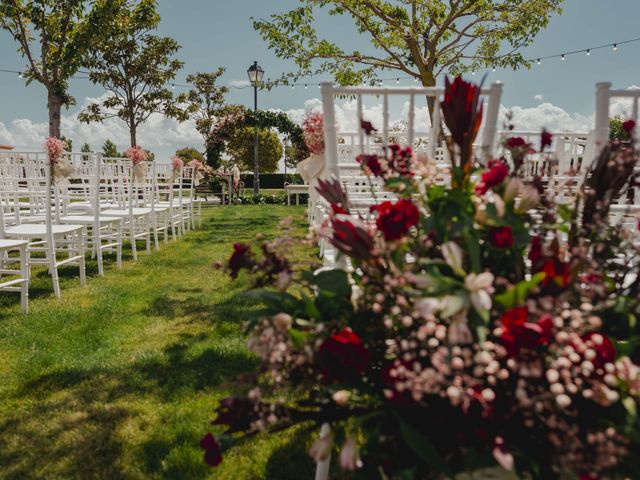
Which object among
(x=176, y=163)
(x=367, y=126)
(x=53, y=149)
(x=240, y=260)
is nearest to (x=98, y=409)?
(x=240, y=260)

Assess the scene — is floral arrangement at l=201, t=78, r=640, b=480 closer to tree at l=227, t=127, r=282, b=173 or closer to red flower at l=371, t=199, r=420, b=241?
red flower at l=371, t=199, r=420, b=241

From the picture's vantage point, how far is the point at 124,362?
118 inches

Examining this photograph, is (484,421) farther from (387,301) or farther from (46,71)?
(46,71)

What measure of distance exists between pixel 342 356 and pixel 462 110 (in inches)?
28.2

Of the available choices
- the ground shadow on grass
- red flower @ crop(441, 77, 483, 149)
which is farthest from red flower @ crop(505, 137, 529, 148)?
the ground shadow on grass

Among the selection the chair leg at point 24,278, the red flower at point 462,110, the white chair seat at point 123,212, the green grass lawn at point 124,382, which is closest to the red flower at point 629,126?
the red flower at point 462,110

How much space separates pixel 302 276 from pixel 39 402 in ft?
5.99

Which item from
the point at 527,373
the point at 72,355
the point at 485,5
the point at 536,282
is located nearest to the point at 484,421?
the point at 527,373

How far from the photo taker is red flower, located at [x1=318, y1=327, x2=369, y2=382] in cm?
115

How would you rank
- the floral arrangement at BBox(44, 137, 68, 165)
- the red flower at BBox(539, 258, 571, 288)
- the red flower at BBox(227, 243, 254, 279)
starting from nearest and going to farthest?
the red flower at BBox(539, 258, 571, 288) < the red flower at BBox(227, 243, 254, 279) < the floral arrangement at BBox(44, 137, 68, 165)

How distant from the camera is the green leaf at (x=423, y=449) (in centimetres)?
108

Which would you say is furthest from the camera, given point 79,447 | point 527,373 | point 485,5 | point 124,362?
point 485,5

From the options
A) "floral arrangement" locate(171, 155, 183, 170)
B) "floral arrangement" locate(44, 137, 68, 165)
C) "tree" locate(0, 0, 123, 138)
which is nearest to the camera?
"floral arrangement" locate(44, 137, 68, 165)

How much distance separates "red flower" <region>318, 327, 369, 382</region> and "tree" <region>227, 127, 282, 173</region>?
1430 inches
